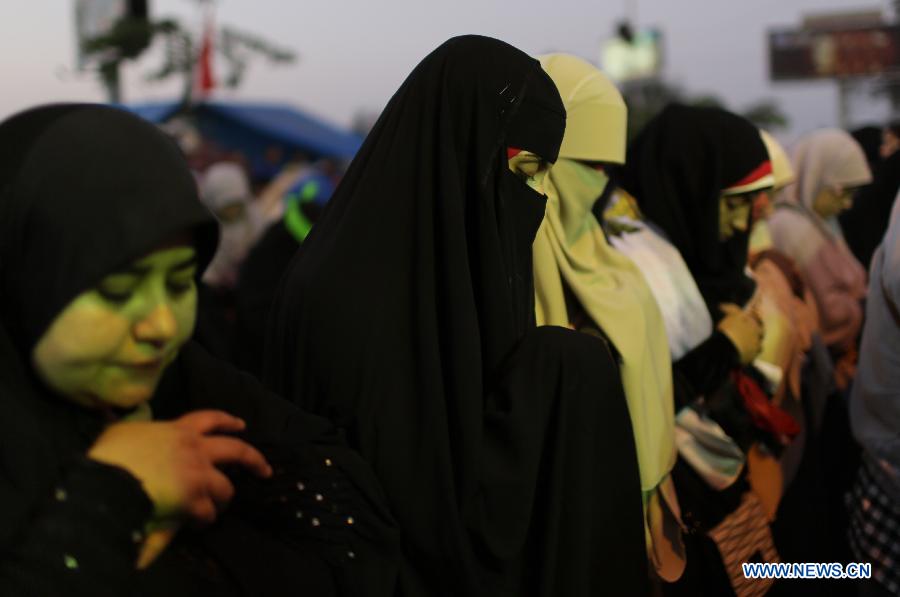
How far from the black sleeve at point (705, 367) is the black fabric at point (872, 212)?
7.71ft

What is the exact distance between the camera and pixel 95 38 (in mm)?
9906

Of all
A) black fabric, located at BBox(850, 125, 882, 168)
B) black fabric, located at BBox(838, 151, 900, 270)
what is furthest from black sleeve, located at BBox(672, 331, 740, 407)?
black fabric, located at BBox(850, 125, 882, 168)

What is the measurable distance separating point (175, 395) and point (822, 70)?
51305mm

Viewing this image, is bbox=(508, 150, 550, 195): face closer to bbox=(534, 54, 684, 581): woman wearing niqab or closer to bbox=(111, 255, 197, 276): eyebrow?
bbox=(534, 54, 684, 581): woman wearing niqab

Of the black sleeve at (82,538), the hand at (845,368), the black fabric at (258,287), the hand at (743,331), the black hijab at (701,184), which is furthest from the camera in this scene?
the hand at (845,368)

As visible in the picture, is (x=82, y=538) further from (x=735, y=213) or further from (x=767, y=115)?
(x=767, y=115)

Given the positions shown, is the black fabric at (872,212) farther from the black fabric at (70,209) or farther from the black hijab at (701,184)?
the black fabric at (70,209)

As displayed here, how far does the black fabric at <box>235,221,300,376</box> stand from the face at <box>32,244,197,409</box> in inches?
105

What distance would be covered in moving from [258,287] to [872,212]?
129 inches

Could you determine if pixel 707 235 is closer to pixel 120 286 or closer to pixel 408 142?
pixel 408 142

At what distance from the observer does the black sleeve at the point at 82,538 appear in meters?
0.92

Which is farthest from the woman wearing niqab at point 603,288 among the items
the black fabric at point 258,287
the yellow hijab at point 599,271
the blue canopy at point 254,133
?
the blue canopy at point 254,133

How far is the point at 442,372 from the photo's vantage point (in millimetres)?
1546

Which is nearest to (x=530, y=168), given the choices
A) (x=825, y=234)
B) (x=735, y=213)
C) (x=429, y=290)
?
(x=429, y=290)
